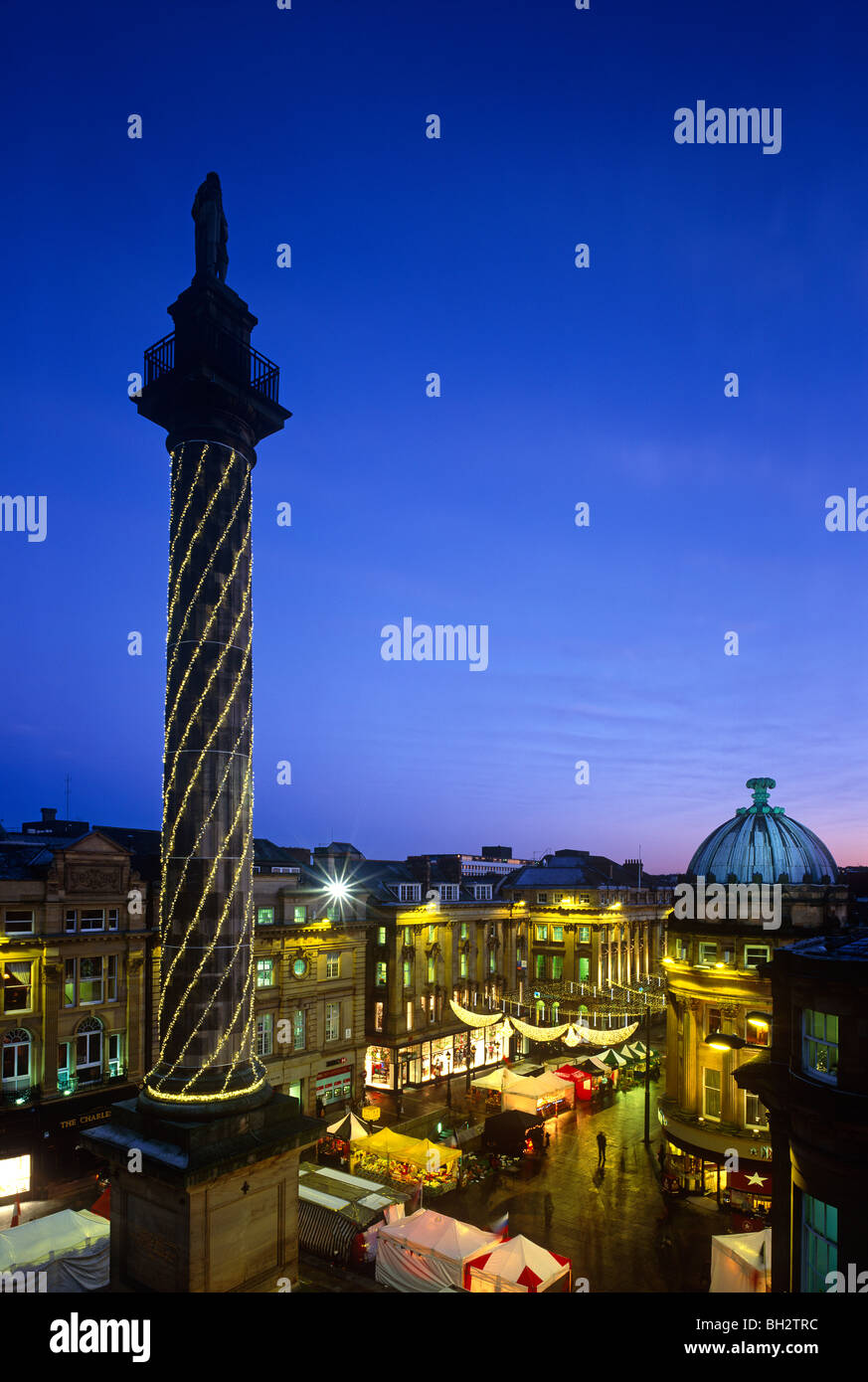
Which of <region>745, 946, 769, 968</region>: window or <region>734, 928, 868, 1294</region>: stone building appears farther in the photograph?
<region>745, 946, 769, 968</region>: window

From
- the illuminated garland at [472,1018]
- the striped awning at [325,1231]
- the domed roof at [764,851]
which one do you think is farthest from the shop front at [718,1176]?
the striped awning at [325,1231]

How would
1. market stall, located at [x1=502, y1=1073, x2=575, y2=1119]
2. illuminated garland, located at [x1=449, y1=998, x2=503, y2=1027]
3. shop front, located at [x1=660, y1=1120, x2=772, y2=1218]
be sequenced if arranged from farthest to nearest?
illuminated garland, located at [x1=449, y1=998, x2=503, y2=1027] < market stall, located at [x1=502, y1=1073, x2=575, y2=1119] < shop front, located at [x1=660, y1=1120, x2=772, y2=1218]

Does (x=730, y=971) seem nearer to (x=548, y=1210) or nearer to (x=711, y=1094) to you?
(x=711, y=1094)

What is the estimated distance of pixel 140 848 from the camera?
45.0 meters

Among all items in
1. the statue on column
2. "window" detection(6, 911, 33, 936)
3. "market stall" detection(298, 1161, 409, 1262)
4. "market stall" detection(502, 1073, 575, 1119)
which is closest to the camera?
the statue on column

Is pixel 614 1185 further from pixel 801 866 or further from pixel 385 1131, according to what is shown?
pixel 801 866

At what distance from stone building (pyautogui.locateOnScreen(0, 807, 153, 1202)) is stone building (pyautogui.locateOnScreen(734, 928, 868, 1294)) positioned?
91.6 ft

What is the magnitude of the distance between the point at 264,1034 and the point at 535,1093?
14145 millimetres

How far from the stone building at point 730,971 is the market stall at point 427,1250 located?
50.7 feet

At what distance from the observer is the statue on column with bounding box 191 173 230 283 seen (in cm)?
2267

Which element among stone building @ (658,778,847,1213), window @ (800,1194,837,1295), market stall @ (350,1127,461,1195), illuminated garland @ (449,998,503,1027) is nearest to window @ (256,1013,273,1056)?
market stall @ (350,1127,461,1195)

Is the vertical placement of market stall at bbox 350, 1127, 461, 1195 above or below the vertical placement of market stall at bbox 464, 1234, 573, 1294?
below

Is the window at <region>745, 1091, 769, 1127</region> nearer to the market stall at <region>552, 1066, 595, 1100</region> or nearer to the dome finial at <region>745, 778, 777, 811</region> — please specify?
the dome finial at <region>745, 778, 777, 811</region>
